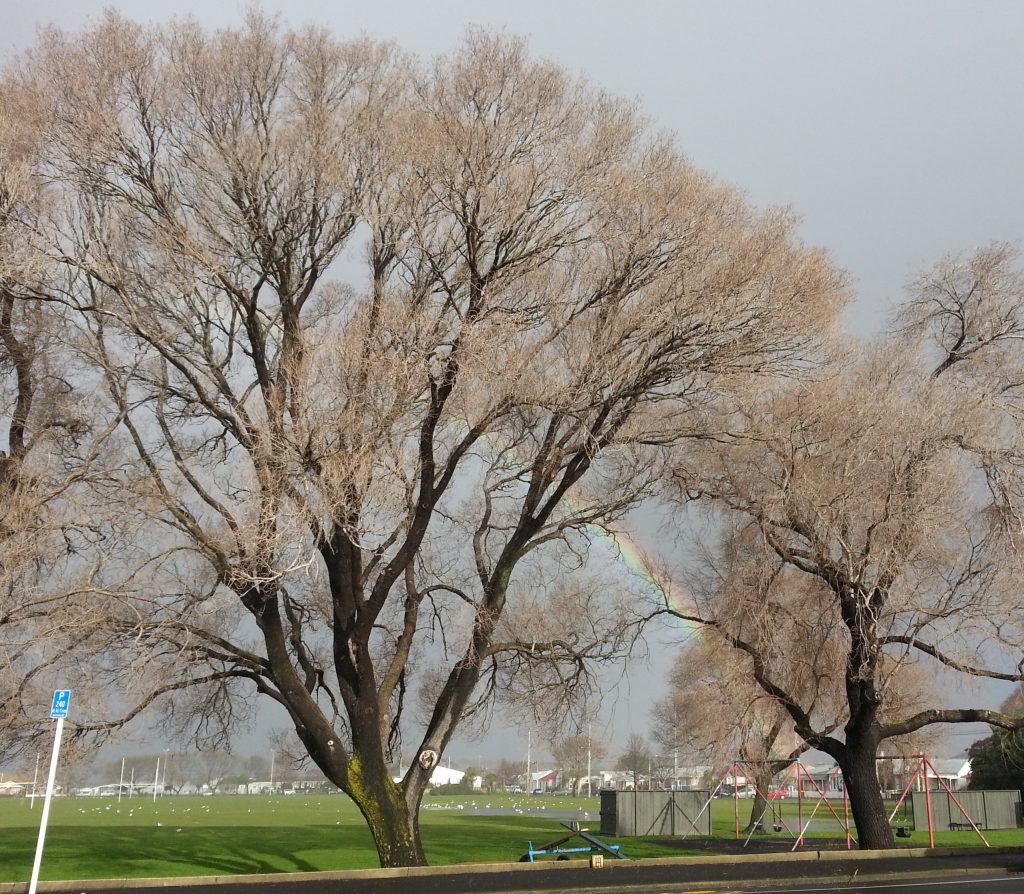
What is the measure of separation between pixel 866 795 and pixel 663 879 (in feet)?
23.7

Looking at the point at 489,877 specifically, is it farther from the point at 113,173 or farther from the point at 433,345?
the point at 113,173

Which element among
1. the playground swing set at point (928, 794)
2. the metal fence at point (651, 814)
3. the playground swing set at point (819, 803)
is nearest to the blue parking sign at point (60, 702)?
the playground swing set at point (819, 803)

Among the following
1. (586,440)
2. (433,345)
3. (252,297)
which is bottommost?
(586,440)

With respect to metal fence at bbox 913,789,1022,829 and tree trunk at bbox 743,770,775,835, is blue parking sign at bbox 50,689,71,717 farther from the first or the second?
metal fence at bbox 913,789,1022,829

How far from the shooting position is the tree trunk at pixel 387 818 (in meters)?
15.3

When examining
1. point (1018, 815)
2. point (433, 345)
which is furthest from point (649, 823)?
point (433, 345)

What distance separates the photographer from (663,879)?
1516 centimetres

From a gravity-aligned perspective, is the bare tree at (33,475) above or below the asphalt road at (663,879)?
above

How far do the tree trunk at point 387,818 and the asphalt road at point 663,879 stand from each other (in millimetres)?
679

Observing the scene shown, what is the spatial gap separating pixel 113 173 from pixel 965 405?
50.0 ft

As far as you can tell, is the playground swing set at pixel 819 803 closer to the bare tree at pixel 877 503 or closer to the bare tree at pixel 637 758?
the bare tree at pixel 877 503

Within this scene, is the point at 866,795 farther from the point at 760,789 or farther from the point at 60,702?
the point at 60,702

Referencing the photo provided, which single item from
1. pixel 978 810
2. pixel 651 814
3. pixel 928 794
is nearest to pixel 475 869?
pixel 928 794

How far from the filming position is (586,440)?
15.4 meters
